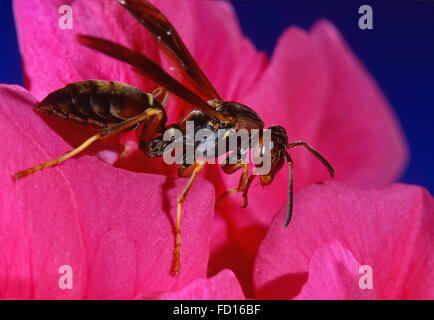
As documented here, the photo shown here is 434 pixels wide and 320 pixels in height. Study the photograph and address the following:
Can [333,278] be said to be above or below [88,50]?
below

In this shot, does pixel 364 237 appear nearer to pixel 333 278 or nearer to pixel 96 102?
pixel 333 278

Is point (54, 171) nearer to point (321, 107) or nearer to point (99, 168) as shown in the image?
point (99, 168)

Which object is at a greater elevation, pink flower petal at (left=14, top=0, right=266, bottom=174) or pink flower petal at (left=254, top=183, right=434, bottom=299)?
pink flower petal at (left=14, top=0, right=266, bottom=174)

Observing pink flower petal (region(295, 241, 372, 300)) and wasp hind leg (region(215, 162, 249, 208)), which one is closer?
pink flower petal (region(295, 241, 372, 300))

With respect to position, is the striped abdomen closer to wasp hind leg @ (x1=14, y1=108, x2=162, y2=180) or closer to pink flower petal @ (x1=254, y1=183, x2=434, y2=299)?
wasp hind leg @ (x1=14, y1=108, x2=162, y2=180)

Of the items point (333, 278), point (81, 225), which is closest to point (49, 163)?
point (81, 225)

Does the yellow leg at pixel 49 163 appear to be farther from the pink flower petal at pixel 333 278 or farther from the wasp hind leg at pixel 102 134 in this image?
the pink flower petal at pixel 333 278

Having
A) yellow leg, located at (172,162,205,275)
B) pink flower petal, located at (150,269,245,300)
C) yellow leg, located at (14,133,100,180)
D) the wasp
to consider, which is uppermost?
the wasp

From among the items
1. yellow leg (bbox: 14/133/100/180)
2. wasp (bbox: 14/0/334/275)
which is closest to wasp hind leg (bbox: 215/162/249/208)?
wasp (bbox: 14/0/334/275)
